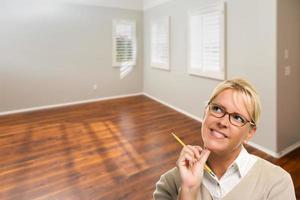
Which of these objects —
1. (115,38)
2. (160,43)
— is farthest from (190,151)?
(115,38)

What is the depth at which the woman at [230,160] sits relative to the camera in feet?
2.42

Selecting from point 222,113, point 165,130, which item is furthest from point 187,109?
point 222,113

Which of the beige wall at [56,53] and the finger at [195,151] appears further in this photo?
the beige wall at [56,53]

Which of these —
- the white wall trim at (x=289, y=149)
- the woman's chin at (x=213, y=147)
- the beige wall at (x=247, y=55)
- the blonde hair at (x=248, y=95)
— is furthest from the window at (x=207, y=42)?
the woman's chin at (x=213, y=147)

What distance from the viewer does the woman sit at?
2.42ft

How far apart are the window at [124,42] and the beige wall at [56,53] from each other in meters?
0.15

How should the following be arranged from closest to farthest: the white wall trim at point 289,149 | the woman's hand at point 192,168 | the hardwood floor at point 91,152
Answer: the woman's hand at point 192,168, the hardwood floor at point 91,152, the white wall trim at point 289,149

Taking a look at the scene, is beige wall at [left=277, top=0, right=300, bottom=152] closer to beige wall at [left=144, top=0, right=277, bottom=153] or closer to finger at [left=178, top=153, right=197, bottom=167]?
beige wall at [left=144, top=0, right=277, bottom=153]

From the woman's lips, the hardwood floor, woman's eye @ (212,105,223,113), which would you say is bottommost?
the hardwood floor

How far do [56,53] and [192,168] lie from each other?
5.25 m

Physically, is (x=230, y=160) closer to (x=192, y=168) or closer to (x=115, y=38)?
(x=192, y=168)

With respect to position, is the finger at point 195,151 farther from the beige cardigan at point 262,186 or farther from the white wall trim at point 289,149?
the white wall trim at point 289,149

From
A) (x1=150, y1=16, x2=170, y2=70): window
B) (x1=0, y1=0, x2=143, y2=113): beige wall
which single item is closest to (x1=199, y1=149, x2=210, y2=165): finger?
(x1=150, y1=16, x2=170, y2=70): window

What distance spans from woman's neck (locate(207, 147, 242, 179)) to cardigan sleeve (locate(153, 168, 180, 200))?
0.45 feet
